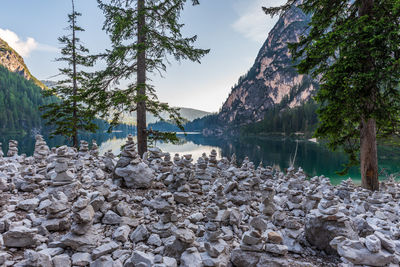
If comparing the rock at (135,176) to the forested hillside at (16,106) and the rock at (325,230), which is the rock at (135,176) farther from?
the forested hillside at (16,106)

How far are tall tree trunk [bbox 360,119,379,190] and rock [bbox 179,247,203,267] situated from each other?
916cm

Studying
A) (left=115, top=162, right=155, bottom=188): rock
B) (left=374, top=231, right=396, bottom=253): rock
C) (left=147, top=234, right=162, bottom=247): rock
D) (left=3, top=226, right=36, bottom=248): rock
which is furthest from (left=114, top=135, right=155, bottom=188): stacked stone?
(left=374, top=231, right=396, bottom=253): rock

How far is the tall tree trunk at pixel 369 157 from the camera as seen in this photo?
8.11 meters

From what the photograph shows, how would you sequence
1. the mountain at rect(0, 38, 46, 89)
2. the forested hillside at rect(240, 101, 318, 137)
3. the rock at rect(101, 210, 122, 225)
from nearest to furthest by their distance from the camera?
the rock at rect(101, 210, 122, 225)
the forested hillside at rect(240, 101, 318, 137)
the mountain at rect(0, 38, 46, 89)

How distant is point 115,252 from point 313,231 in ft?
12.5

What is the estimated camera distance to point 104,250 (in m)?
2.87

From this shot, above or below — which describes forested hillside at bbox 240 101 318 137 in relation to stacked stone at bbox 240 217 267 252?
above

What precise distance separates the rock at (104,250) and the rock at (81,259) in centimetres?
10

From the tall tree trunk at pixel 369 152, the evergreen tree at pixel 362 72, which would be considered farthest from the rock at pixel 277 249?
the tall tree trunk at pixel 369 152

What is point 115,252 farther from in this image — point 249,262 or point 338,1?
point 338,1

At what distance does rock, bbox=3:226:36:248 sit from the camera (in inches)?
114

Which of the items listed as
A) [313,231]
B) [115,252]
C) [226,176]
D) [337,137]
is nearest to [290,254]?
[313,231]

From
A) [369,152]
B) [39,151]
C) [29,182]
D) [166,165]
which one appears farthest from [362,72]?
[39,151]

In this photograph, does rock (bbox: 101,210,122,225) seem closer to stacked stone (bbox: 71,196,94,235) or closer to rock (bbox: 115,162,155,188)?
stacked stone (bbox: 71,196,94,235)
